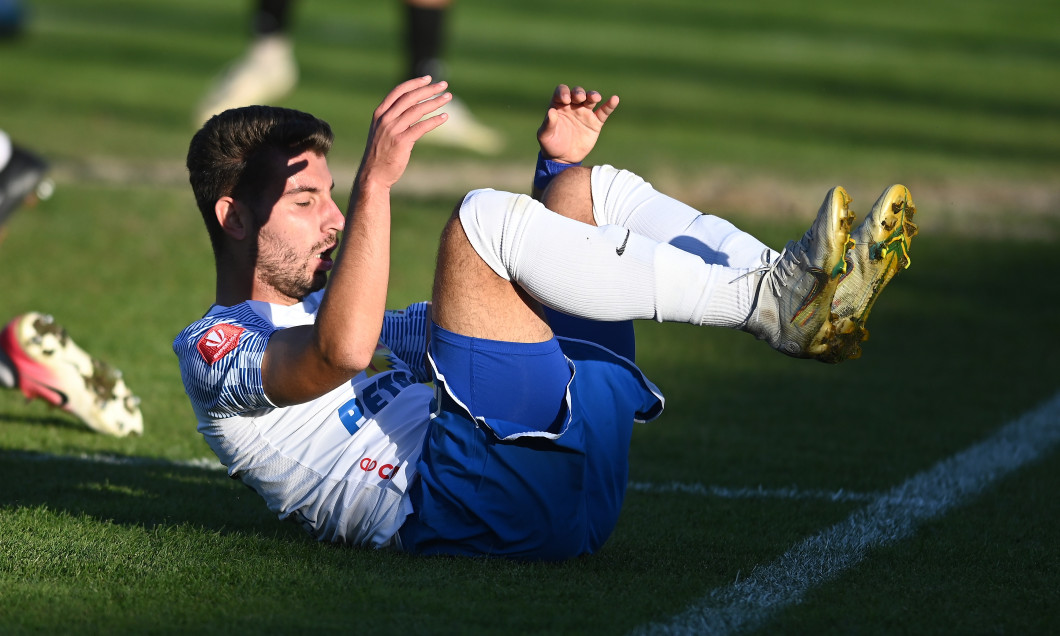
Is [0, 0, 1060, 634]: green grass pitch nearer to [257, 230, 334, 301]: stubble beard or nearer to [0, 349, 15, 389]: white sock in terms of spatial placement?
[0, 349, 15, 389]: white sock

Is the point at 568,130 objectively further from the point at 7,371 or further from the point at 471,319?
the point at 7,371

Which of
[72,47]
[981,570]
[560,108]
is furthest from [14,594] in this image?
[72,47]

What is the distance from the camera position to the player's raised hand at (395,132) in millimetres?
2535

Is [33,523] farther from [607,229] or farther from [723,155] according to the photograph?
[723,155]

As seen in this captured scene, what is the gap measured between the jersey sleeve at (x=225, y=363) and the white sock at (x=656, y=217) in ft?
2.67

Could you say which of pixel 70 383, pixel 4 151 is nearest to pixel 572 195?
pixel 70 383

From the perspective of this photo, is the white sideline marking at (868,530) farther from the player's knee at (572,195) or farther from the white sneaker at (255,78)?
the white sneaker at (255,78)

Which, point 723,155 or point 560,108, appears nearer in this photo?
point 560,108

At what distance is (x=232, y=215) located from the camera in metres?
3.04

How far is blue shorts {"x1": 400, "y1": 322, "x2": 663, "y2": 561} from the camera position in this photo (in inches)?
109

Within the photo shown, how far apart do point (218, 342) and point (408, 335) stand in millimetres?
693

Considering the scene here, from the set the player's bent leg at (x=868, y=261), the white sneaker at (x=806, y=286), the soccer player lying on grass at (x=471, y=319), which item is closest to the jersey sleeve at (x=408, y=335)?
the soccer player lying on grass at (x=471, y=319)

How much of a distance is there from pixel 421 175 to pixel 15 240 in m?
3.28

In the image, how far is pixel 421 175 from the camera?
979 cm
